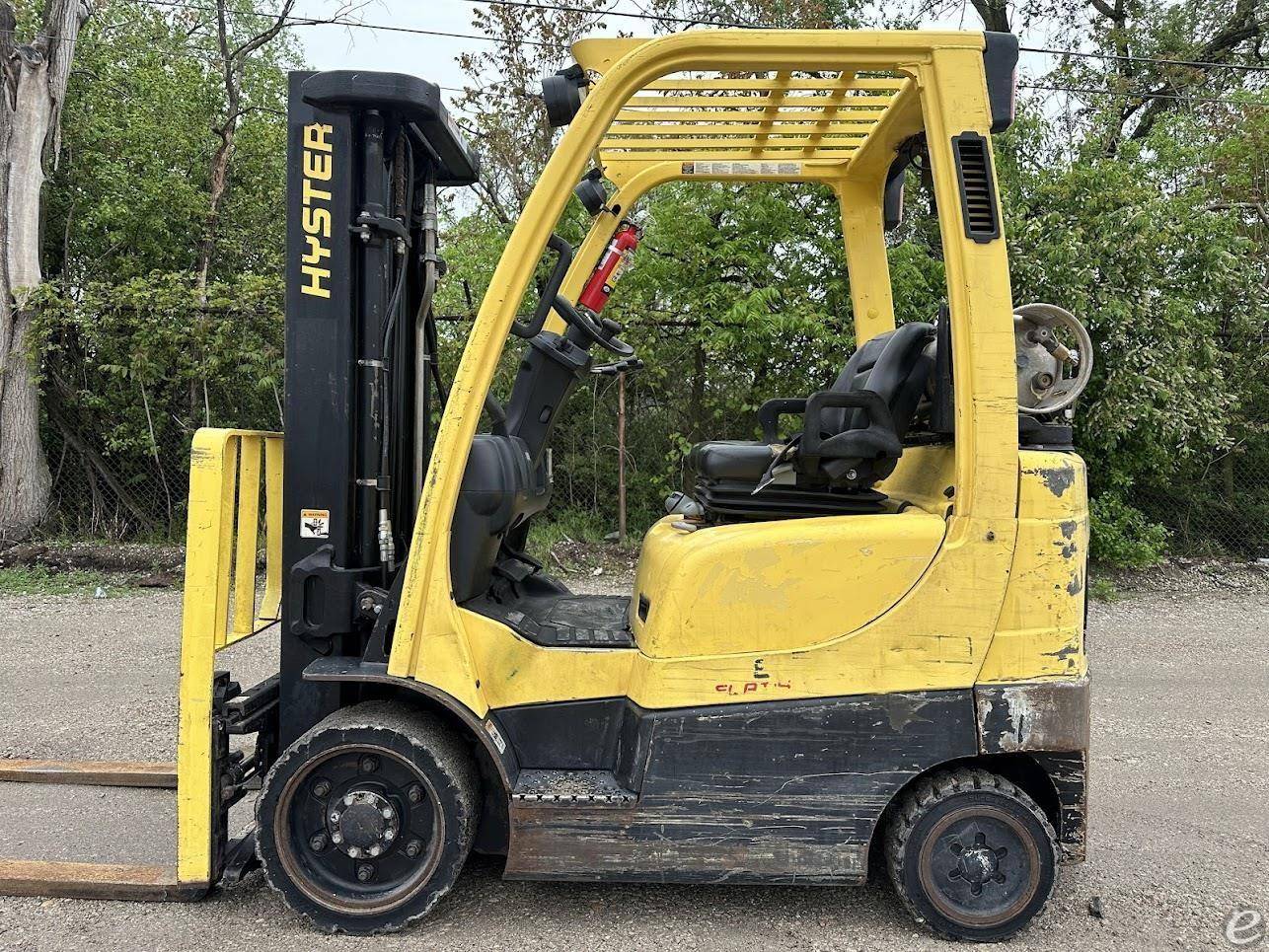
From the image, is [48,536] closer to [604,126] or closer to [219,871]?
[219,871]

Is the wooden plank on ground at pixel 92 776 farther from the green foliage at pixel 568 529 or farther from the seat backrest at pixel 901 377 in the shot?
the green foliage at pixel 568 529

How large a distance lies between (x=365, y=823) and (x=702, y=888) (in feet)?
4.13

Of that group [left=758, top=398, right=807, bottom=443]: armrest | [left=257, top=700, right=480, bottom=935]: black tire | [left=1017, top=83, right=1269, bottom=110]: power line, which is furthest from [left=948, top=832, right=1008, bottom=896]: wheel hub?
[left=1017, top=83, right=1269, bottom=110]: power line

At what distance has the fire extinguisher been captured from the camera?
155 inches

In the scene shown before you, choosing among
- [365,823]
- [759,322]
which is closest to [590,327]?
[365,823]

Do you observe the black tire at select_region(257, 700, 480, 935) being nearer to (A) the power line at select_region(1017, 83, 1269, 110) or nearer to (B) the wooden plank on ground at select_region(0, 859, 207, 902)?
(B) the wooden plank on ground at select_region(0, 859, 207, 902)

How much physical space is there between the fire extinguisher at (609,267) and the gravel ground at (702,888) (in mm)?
2448

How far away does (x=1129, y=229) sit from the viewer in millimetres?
8508

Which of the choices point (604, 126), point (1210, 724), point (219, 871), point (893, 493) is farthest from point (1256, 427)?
point (219, 871)

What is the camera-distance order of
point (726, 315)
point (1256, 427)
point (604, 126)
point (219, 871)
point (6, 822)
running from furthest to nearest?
point (1256, 427), point (726, 315), point (6, 822), point (219, 871), point (604, 126)

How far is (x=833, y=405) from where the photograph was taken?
3014 millimetres

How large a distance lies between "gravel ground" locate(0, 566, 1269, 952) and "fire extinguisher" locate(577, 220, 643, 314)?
2448mm

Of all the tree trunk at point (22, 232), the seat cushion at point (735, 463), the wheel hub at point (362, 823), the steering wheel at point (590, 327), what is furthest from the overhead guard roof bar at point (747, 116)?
the tree trunk at point (22, 232)

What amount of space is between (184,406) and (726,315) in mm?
6010
